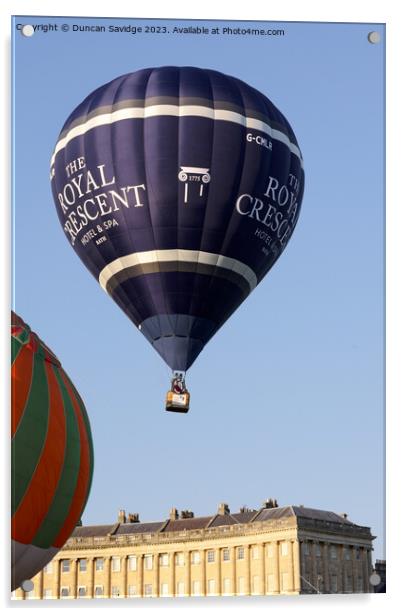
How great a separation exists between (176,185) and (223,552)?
21.9m

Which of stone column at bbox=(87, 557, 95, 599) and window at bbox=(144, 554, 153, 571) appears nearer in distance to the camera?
stone column at bbox=(87, 557, 95, 599)

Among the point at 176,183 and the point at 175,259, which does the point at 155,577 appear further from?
the point at 176,183

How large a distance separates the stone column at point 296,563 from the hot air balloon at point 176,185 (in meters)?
12.6

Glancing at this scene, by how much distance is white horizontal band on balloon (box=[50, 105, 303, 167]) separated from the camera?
90.9ft

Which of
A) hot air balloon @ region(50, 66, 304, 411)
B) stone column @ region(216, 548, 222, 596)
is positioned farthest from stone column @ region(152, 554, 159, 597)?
hot air balloon @ region(50, 66, 304, 411)

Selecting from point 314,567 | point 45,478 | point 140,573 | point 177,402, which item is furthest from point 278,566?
point 45,478

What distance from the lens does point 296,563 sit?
145 ft

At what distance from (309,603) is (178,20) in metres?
8.98

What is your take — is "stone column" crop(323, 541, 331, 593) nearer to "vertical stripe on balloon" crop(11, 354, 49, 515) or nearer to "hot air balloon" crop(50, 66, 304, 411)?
"hot air balloon" crop(50, 66, 304, 411)

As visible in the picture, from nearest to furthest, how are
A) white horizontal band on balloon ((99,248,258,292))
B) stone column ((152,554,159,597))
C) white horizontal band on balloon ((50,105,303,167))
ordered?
white horizontal band on balloon ((50,105,303,167)) < white horizontal band on balloon ((99,248,258,292)) < stone column ((152,554,159,597))

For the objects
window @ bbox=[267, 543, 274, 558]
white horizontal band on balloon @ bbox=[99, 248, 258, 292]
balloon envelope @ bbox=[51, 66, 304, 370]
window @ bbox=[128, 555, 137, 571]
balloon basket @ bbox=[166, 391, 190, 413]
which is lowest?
window @ bbox=[128, 555, 137, 571]

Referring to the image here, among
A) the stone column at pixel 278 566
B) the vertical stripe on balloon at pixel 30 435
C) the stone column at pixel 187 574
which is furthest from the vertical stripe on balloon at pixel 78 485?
the stone column at pixel 278 566

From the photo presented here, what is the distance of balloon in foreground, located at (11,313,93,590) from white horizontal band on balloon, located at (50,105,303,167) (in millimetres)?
4370

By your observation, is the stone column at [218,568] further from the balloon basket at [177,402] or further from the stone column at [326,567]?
the balloon basket at [177,402]
